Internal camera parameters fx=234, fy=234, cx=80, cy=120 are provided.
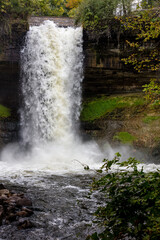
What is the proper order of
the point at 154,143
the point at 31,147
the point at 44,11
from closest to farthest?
the point at 154,143, the point at 31,147, the point at 44,11

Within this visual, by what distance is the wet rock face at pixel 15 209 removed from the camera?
4688 millimetres

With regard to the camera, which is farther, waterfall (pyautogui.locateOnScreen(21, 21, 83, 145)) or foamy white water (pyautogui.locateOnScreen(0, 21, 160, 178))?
waterfall (pyautogui.locateOnScreen(21, 21, 83, 145))

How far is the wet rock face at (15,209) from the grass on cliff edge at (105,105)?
10432mm

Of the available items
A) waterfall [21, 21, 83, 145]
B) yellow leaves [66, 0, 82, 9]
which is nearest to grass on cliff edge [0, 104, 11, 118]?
waterfall [21, 21, 83, 145]

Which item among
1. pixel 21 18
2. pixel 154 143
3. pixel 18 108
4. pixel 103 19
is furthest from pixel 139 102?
pixel 21 18

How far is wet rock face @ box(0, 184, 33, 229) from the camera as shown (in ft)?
15.4

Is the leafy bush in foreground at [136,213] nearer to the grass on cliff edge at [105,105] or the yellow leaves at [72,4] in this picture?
the grass on cliff edge at [105,105]

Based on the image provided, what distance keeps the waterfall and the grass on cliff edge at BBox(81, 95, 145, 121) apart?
123 centimetres

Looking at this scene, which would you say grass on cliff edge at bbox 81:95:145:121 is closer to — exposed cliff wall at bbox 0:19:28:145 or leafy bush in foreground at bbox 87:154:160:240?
exposed cliff wall at bbox 0:19:28:145

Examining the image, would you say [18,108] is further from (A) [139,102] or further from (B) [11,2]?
(A) [139,102]

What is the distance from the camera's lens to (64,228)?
14.9 feet

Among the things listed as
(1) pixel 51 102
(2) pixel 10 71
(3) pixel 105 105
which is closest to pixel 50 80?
(1) pixel 51 102

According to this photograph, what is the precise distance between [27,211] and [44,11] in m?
23.9

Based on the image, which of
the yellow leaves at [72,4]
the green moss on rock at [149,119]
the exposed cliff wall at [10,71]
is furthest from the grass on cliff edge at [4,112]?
the yellow leaves at [72,4]
